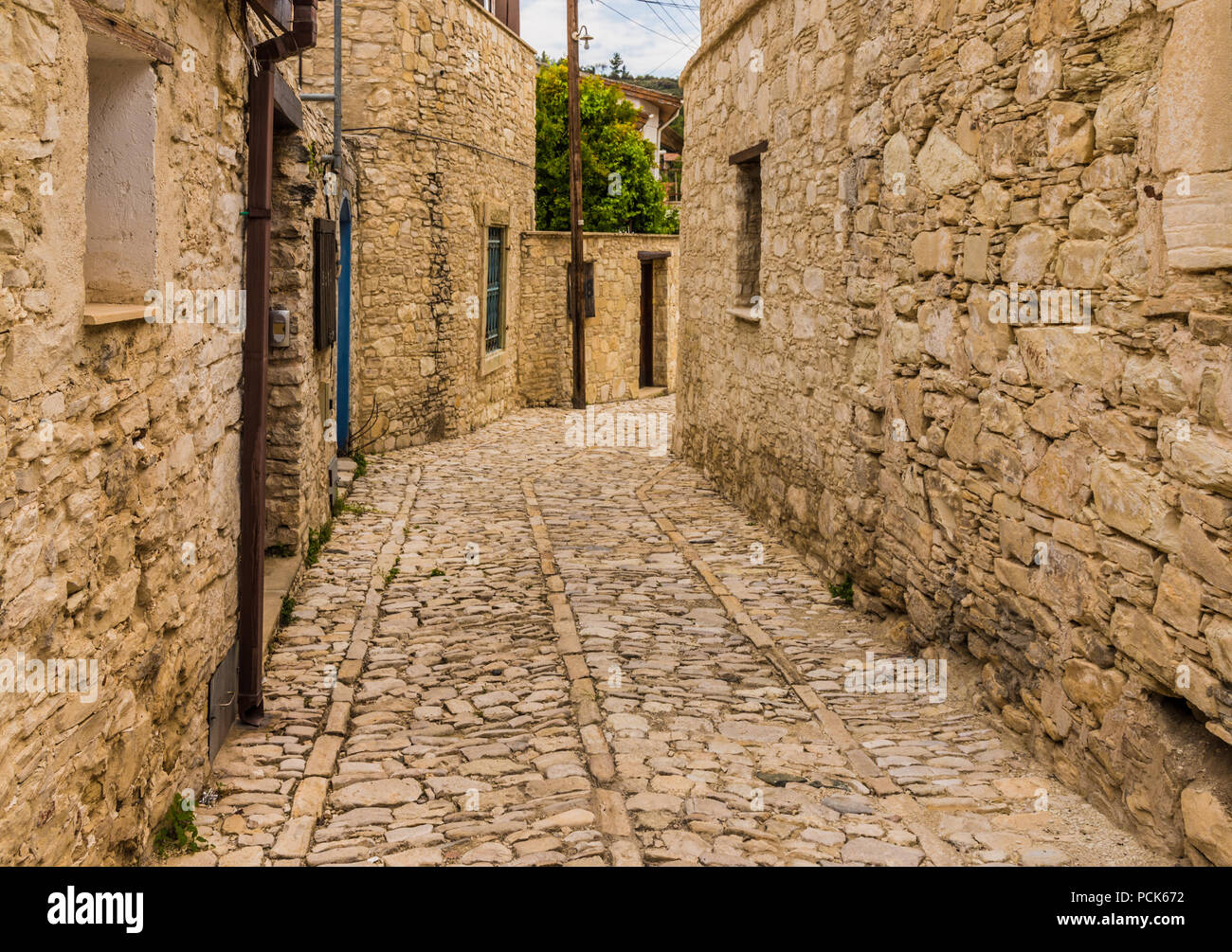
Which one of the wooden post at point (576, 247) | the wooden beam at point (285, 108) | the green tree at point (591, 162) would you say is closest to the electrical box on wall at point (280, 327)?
the wooden beam at point (285, 108)

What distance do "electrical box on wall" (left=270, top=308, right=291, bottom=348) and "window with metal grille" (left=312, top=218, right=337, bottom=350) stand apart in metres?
0.77

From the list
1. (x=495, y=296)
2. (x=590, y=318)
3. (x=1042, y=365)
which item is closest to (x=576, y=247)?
(x=590, y=318)

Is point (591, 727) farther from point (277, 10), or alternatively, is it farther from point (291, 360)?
point (291, 360)

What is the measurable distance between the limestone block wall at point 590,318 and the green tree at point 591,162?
4.11m

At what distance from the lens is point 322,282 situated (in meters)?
8.26

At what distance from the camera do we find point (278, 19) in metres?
5.00

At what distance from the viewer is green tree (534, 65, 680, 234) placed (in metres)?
23.2

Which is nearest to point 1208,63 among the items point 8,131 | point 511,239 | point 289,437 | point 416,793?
point 8,131

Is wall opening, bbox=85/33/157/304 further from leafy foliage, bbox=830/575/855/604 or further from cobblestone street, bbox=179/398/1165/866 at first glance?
leafy foliage, bbox=830/575/855/604

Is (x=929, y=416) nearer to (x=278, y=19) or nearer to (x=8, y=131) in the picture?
(x=278, y=19)

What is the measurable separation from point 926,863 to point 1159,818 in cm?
74

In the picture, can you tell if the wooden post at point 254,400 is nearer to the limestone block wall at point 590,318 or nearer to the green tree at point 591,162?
the limestone block wall at point 590,318

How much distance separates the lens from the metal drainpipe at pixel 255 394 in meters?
4.91

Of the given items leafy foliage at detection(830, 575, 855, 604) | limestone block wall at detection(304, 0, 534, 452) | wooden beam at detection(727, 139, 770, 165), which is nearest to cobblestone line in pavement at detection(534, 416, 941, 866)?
leafy foliage at detection(830, 575, 855, 604)
